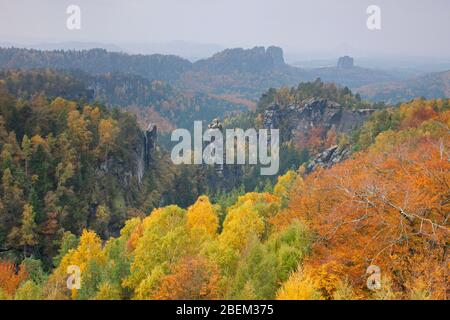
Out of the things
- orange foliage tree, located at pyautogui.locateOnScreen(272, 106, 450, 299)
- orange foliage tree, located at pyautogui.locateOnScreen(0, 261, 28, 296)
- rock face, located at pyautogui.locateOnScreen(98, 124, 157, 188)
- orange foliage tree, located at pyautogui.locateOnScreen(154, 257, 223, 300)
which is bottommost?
orange foliage tree, located at pyautogui.locateOnScreen(0, 261, 28, 296)

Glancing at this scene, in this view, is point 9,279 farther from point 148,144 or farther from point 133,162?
point 148,144

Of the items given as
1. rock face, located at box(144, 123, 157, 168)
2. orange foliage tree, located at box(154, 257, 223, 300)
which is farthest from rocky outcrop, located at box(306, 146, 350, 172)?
orange foliage tree, located at box(154, 257, 223, 300)

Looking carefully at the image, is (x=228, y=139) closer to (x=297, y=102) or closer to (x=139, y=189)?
(x=297, y=102)

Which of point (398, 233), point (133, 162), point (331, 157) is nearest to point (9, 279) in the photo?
point (398, 233)

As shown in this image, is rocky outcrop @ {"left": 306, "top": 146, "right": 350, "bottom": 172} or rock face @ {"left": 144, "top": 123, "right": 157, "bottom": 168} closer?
rocky outcrop @ {"left": 306, "top": 146, "right": 350, "bottom": 172}

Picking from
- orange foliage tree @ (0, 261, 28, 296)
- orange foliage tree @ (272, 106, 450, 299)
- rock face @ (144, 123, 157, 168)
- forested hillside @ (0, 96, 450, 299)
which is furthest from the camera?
rock face @ (144, 123, 157, 168)

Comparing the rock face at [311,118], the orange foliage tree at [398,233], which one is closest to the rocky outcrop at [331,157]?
the rock face at [311,118]

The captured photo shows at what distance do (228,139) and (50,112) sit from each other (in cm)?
6333

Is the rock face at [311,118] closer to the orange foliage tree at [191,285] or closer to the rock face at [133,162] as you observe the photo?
the rock face at [133,162]

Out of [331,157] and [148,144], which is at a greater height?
[148,144]

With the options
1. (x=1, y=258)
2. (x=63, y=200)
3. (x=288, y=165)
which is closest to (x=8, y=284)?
(x=1, y=258)

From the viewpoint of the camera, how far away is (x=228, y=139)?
12912 cm

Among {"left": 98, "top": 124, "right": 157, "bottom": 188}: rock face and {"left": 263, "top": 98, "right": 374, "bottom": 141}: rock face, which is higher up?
{"left": 263, "top": 98, "right": 374, "bottom": 141}: rock face

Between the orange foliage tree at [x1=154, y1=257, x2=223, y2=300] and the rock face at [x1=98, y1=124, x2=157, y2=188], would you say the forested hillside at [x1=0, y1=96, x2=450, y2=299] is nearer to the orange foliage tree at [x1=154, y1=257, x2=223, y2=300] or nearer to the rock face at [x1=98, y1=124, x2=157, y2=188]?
the orange foliage tree at [x1=154, y1=257, x2=223, y2=300]
